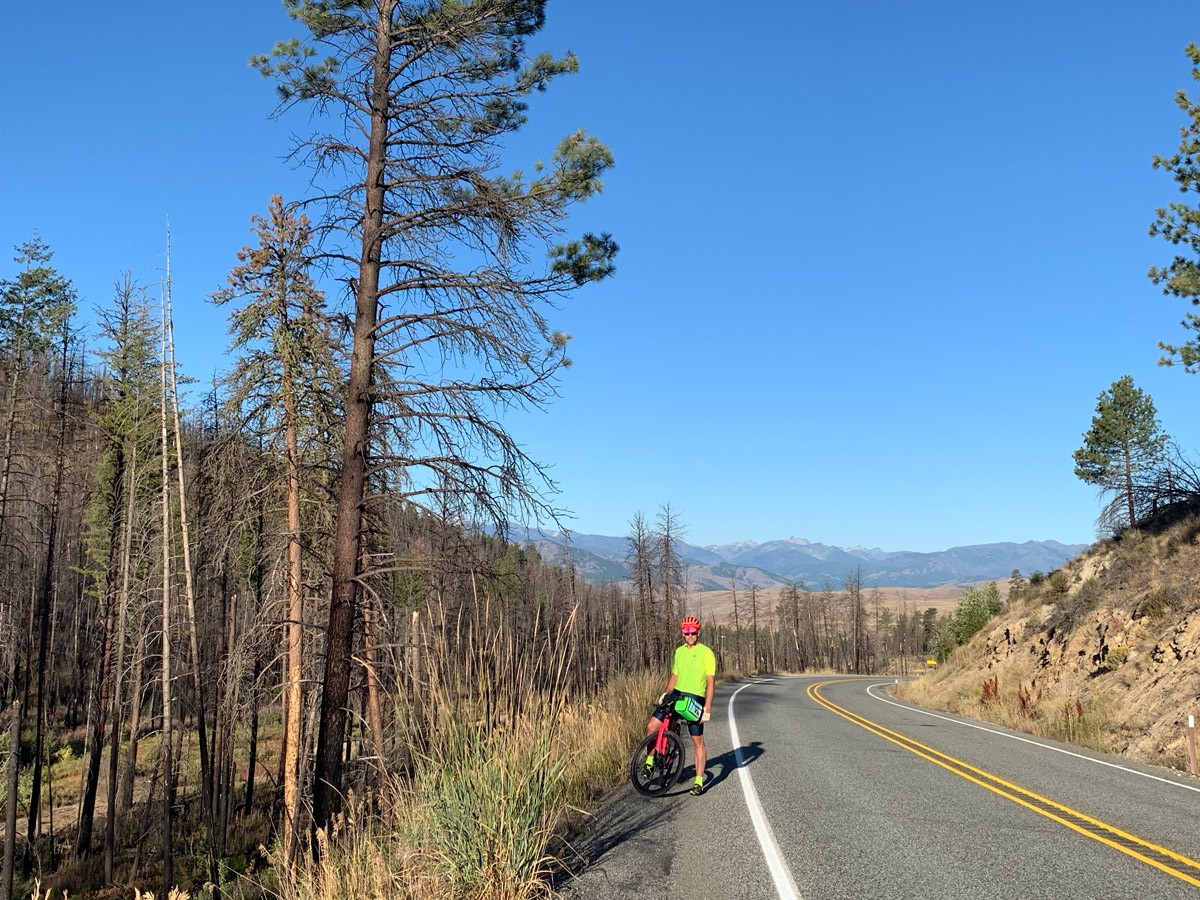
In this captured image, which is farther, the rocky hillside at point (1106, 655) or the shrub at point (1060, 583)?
the shrub at point (1060, 583)

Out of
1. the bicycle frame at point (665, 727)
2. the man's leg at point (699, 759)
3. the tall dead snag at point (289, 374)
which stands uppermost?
the tall dead snag at point (289, 374)

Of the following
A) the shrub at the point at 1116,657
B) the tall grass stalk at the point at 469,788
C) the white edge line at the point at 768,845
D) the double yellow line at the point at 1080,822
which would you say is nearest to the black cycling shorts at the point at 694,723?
the white edge line at the point at 768,845

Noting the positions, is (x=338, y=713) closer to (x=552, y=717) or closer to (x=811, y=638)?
(x=552, y=717)

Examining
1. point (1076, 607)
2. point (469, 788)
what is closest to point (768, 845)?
point (469, 788)

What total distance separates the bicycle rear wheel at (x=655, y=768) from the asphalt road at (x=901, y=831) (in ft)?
0.74

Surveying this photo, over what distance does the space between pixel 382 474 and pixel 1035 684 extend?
69.3 ft

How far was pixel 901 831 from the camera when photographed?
23.3ft

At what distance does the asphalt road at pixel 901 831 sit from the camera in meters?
5.51

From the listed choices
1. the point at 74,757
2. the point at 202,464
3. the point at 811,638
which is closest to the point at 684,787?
the point at 202,464

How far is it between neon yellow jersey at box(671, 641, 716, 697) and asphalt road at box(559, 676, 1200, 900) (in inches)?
46.4

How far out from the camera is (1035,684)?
2223cm

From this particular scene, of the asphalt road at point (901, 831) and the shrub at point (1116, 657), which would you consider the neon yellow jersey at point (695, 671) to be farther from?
the shrub at point (1116, 657)

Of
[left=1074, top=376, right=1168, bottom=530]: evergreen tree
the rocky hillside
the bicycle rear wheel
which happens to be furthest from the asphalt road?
[left=1074, top=376, right=1168, bottom=530]: evergreen tree

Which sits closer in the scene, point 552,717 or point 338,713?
point 552,717
